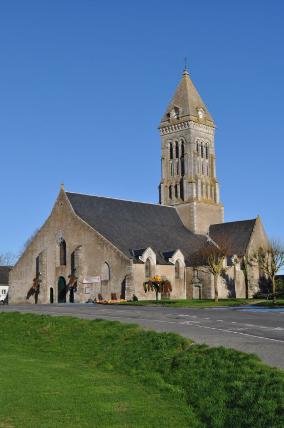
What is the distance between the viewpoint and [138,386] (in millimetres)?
12820

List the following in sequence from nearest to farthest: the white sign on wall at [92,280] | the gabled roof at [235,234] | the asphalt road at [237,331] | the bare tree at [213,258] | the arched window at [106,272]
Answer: the asphalt road at [237,331]
the arched window at [106,272]
the bare tree at [213,258]
the white sign on wall at [92,280]
the gabled roof at [235,234]

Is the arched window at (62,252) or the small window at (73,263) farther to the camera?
the arched window at (62,252)

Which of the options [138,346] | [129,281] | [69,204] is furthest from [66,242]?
[138,346]

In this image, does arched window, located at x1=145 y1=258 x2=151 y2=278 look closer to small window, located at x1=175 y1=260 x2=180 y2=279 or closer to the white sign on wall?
small window, located at x1=175 y1=260 x2=180 y2=279

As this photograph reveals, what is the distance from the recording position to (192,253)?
66.2 meters

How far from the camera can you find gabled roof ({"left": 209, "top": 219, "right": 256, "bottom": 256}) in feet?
222

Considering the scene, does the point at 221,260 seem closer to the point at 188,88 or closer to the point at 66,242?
the point at 66,242

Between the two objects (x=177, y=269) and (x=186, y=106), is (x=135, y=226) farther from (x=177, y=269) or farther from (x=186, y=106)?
(x=186, y=106)

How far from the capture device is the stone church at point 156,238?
60.3m

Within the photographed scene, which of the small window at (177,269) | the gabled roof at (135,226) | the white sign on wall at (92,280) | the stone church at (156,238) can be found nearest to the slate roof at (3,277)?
the stone church at (156,238)

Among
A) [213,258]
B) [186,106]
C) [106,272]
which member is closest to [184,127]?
[186,106]

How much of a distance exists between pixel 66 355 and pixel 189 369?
548 cm

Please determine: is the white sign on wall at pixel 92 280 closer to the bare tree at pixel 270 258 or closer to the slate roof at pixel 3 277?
the bare tree at pixel 270 258

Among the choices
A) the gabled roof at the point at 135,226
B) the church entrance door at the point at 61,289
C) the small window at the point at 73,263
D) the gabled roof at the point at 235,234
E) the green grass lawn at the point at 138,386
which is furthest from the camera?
the gabled roof at the point at 235,234
